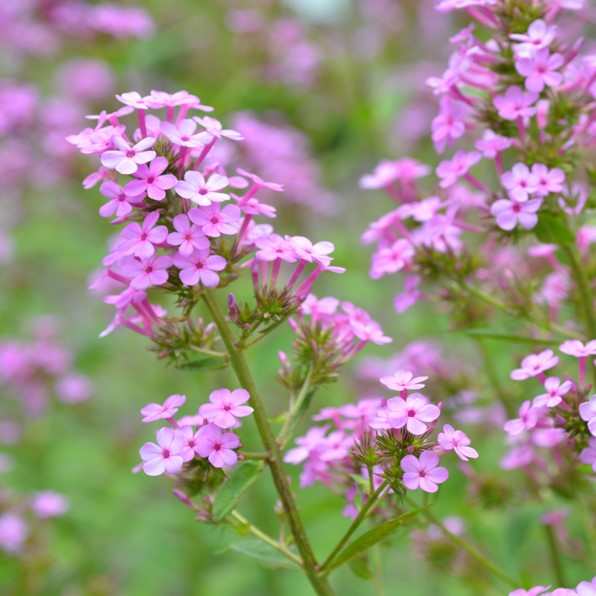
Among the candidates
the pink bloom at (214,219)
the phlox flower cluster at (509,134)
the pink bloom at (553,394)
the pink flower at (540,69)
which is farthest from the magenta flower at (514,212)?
the pink bloom at (214,219)

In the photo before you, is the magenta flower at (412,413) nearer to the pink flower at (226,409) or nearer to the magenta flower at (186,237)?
the pink flower at (226,409)

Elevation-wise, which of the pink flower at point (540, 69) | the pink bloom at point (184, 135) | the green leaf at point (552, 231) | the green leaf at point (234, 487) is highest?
the pink flower at point (540, 69)

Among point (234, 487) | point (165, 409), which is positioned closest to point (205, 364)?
point (165, 409)

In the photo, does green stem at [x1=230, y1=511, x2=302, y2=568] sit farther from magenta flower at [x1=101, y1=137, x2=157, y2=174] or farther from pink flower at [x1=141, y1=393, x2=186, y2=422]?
magenta flower at [x1=101, y1=137, x2=157, y2=174]

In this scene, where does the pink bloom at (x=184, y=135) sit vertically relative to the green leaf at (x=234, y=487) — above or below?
above

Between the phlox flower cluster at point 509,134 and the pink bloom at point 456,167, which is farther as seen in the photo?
the pink bloom at point 456,167

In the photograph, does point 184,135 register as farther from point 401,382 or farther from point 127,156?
point 401,382
